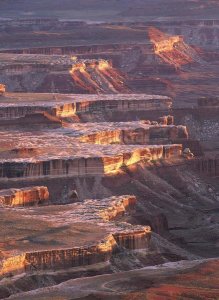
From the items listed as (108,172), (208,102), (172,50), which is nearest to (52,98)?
(208,102)

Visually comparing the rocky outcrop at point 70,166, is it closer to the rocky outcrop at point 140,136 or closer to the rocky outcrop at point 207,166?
the rocky outcrop at point 207,166

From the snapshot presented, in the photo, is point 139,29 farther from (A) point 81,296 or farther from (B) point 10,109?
(A) point 81,296

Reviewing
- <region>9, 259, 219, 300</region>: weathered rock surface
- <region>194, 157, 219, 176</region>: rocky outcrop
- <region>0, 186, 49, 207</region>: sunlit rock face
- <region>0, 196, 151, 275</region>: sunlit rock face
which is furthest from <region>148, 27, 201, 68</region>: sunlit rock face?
<region>9, 259, 219, 300</region>: weathered rock surface

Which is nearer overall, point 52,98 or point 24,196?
point 24,196

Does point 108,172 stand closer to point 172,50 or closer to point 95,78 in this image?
point 95,78

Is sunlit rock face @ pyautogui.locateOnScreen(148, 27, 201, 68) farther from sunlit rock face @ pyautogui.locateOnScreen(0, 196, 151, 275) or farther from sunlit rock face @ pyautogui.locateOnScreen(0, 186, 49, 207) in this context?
sunlit rock face @ pyautogui.locateOnScreen(0, 196, 151, 275)

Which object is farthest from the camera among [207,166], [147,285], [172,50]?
[172,50]

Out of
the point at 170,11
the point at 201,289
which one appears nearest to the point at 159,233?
the point at 201,289

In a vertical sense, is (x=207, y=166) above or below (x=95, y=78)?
below
